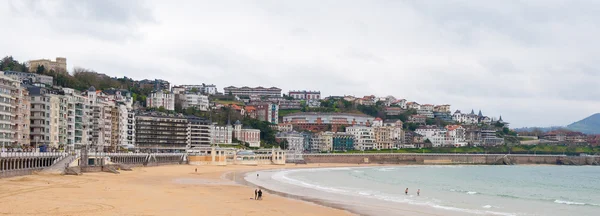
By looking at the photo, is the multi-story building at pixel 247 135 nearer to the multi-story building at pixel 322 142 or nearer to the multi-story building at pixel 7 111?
the multi-story building at pixel 322 142

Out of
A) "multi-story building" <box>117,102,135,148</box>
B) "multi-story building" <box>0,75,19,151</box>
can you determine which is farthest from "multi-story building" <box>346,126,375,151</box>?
"multi-story building" <box>0,75,19,151</box>

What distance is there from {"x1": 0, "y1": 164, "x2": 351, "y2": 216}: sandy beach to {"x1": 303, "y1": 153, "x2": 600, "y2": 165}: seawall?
287 feet

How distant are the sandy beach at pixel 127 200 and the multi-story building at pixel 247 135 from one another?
96414 mm

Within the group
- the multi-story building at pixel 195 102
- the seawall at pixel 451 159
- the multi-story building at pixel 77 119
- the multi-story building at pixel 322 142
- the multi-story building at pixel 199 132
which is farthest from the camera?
the multi-story building at pixel 195 102

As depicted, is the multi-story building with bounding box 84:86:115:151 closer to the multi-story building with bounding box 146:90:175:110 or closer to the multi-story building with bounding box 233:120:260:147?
the multi-story building with bounding box 233:120:260:147

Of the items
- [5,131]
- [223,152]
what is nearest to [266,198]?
[5,131]

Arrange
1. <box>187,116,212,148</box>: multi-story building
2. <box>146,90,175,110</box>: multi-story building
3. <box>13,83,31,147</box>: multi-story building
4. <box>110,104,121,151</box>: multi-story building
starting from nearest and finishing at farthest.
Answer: <box>13,83,31,147</box>: multi-story building < <box>110,104,121,151</box>: multi-story building < <box>187,116,212,148</box>: multi-story building < <box>146,90,175,110</box>: multi-story building

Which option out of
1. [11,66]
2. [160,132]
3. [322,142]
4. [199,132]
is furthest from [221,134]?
[11,66]

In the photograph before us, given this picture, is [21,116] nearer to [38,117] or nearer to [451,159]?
[38,117]

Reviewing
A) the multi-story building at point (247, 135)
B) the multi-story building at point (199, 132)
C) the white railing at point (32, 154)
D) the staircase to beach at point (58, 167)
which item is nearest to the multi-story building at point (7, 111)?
the white railing at point (32, 154)

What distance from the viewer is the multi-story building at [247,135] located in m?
150

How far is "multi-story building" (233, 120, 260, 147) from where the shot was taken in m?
150

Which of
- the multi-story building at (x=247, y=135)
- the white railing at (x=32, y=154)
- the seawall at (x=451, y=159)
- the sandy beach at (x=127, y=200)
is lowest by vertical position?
the seawall at (x=451, y=159)

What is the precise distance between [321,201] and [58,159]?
28.4 m
